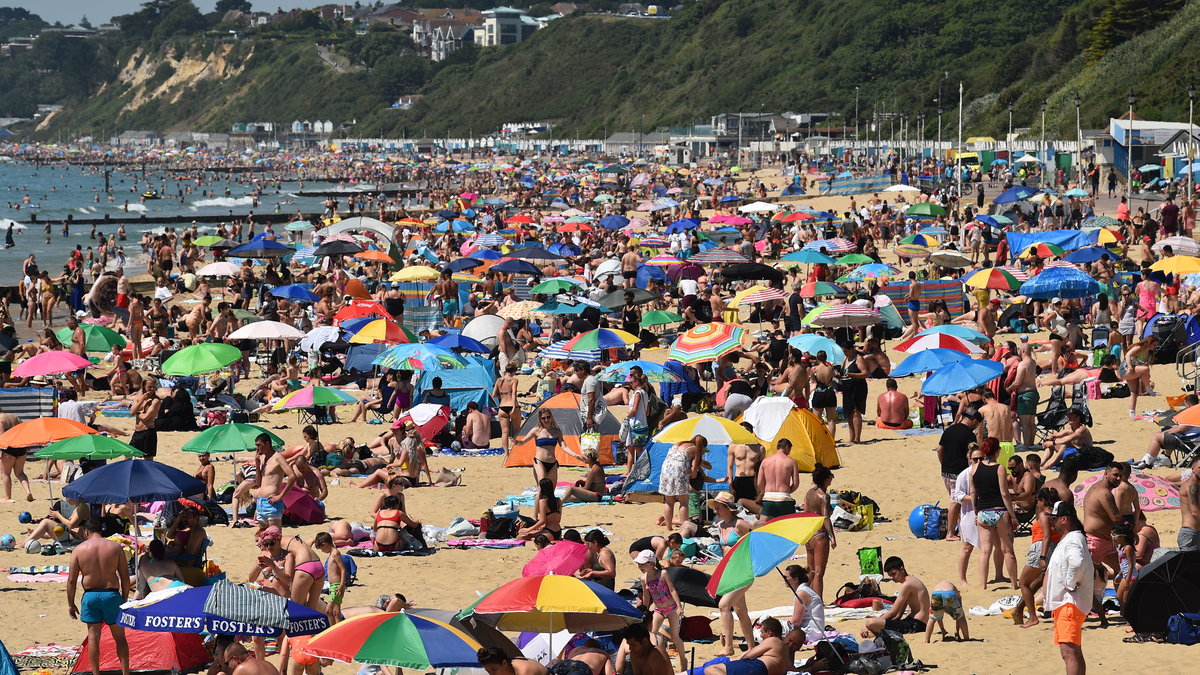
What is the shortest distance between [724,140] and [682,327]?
74307 millimetres

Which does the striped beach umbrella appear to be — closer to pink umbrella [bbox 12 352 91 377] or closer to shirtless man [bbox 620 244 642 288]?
pink umbrella [bbox 12 352 91 377]

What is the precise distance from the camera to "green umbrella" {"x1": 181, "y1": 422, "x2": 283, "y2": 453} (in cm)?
1146

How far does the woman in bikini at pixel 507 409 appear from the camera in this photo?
14.4 metres

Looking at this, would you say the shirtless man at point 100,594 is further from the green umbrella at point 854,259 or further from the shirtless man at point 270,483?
the green umbrella at point 854,259

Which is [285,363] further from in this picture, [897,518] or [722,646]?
[722,646]

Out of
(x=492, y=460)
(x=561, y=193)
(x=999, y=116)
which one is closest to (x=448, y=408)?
(x=492, y=460)

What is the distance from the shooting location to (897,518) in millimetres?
11352

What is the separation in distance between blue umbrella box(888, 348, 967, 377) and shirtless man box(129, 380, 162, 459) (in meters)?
6.79

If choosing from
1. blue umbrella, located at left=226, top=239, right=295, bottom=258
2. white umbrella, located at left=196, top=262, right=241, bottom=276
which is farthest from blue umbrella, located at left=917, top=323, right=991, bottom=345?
blue umbrella, located at left=226, top=239, right=295, bottom=258

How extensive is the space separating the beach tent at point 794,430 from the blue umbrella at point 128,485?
4.97 meters

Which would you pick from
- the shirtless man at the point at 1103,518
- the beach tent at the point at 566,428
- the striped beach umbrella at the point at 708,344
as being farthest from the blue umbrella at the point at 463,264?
the shirtless man at the point at 1103,518

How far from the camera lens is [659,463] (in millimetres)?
12305

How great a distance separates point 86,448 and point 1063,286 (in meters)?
11.8

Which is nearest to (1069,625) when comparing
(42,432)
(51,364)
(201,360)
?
(42,432)
